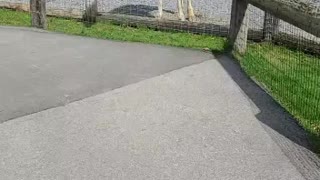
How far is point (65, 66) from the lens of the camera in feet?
20.0

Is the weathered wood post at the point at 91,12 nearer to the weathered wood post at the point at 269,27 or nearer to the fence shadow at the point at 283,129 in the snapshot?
the weathered wood post at the point at 269,27

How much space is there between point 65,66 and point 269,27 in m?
3.46

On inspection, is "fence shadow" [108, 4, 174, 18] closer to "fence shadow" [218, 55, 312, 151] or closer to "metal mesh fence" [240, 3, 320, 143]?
"metal mesh fence" [240, 3, 320, 143]

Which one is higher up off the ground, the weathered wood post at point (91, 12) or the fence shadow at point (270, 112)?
the weathered wood post at point (91, 12)

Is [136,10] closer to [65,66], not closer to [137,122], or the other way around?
[65,66]

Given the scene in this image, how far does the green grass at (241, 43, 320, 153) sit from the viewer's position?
4.67 metres

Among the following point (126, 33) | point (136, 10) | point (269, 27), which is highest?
point (136, 10)

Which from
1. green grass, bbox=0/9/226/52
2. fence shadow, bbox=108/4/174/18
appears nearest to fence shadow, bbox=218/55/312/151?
green grass, bbox=0/9/226/52

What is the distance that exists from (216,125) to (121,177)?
1.33m

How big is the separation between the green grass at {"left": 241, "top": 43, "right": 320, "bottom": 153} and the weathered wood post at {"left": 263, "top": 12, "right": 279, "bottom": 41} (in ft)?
0.49

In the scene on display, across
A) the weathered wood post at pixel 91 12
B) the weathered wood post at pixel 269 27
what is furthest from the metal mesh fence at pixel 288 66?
the weathered wood post at pixel 91 12

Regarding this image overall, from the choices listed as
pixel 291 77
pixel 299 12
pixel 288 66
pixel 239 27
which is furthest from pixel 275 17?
pixel 299 12

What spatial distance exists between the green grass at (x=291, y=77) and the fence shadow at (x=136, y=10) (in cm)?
247

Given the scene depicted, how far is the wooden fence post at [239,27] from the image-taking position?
272 inches
